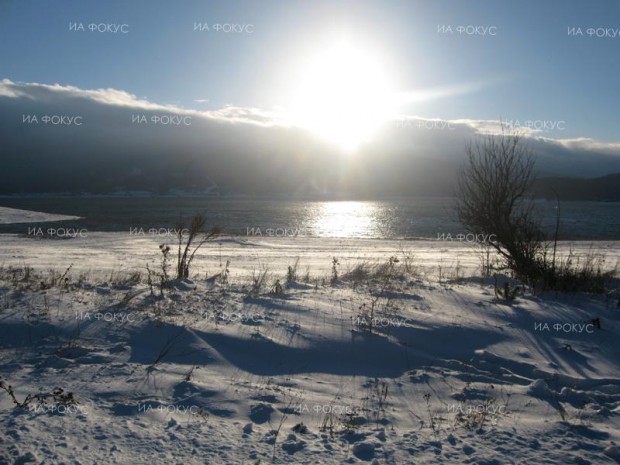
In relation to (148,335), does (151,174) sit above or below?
above

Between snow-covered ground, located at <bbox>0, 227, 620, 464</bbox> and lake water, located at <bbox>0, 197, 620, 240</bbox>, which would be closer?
snow-covered ground, located at <bbox>0, 227, 620, 464</bbox>

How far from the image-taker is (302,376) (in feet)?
16.1

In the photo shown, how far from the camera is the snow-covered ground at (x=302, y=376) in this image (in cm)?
351

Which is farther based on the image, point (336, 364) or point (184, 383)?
point (336, 364)

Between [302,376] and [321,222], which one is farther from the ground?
[321,222]

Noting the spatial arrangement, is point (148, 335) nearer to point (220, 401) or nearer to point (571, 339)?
point (220, 401)

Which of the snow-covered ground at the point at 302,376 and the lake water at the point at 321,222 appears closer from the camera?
the snow-covered ground at the point at 302,376

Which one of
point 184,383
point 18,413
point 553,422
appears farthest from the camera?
point 184,383

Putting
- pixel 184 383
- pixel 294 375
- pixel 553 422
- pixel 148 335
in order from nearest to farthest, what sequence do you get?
1. pixel 553 422
2. pixel 184 383
3. pixel 294 375
4. pixel 148 335

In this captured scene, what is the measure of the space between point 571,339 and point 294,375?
12.9ft

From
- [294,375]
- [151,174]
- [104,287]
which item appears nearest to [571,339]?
[294,375]

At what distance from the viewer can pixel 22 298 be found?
6.73m

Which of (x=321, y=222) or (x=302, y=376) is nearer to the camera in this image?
(x=302, y=376)

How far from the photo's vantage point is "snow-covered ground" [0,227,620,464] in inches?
138
